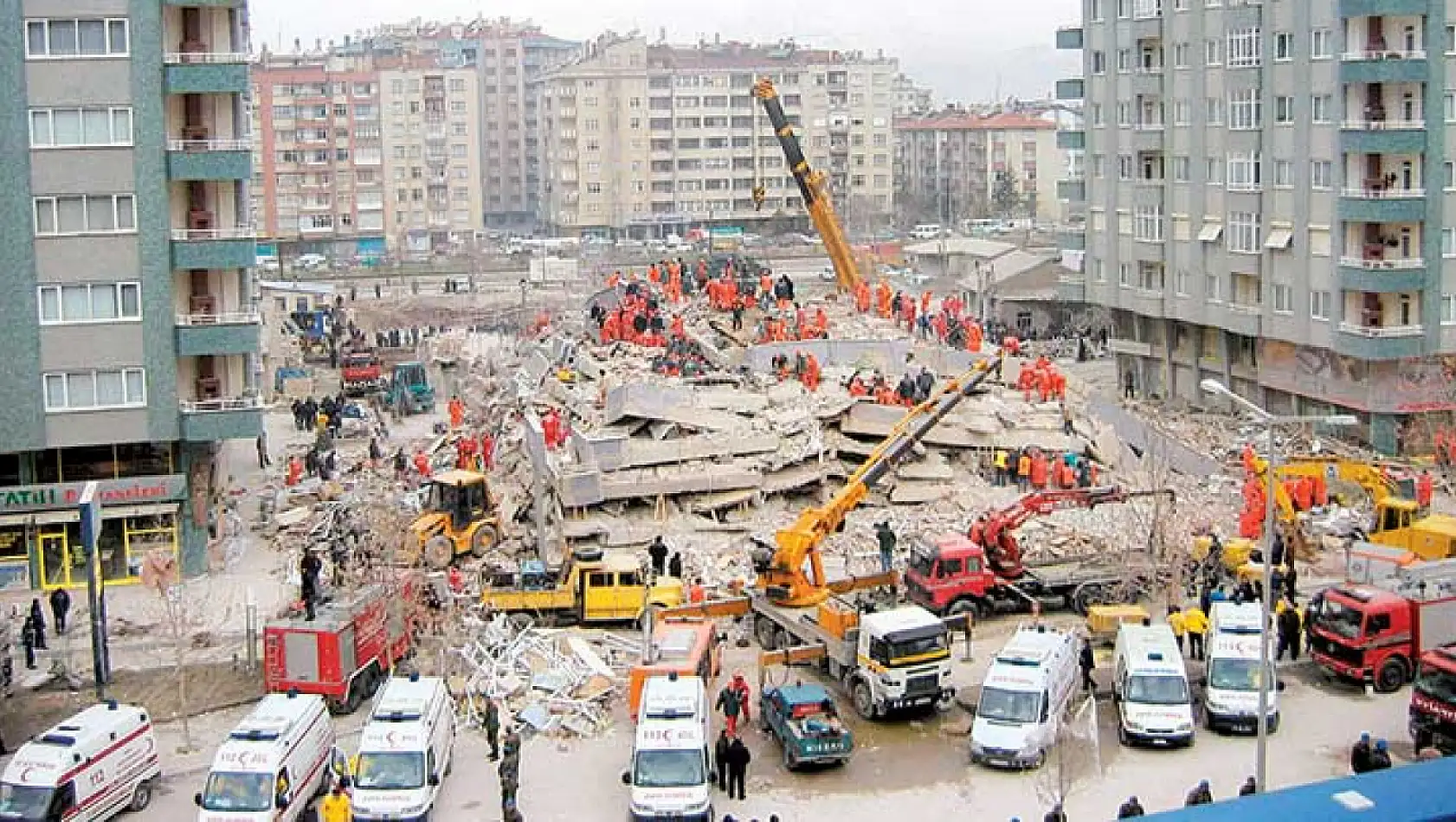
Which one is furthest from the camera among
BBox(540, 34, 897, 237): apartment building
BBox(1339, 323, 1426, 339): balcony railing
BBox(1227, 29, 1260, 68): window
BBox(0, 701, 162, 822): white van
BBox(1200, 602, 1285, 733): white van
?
BBox(540, 34, 897, 237): apartment building

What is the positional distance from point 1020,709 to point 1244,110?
3353 cm

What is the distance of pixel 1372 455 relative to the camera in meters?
51.5

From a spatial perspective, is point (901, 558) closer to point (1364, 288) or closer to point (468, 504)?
point (468, 504)

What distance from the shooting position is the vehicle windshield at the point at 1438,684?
2777cm

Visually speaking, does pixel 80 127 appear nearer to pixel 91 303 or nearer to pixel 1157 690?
pixel 91 303

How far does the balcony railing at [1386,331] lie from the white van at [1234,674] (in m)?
22.4

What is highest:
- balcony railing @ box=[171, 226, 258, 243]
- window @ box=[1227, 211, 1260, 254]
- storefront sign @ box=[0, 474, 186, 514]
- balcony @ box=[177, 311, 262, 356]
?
balcony railing @ box=[171, 226, 258, 243]

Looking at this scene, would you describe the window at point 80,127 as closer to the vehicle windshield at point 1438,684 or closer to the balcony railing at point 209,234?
the balcony railing at point 209,234

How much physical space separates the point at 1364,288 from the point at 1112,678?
76.8 ft

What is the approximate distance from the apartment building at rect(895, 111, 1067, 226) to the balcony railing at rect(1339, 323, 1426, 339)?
329 feet

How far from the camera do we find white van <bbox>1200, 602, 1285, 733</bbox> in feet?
96.4

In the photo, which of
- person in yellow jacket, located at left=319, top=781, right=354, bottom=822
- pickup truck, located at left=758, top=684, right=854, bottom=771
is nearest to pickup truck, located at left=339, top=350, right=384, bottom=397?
pickup truck, located at left=758, top=684, right=854, bottom=771

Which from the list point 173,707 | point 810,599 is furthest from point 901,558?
point 173,707

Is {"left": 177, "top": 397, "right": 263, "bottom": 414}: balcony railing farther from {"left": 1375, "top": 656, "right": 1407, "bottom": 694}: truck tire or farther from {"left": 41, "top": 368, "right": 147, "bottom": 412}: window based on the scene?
{"left": 1375, "top": 656, "right": 1407, "bottom": 694}: truck tire
